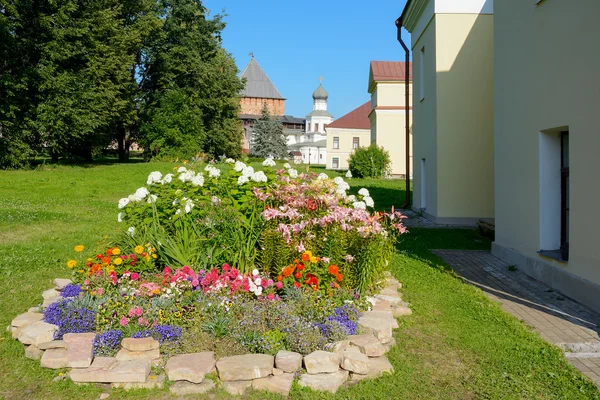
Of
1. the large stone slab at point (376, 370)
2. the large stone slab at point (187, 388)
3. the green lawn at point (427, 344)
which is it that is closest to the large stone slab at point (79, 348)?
the green lawn at point (427, 344)

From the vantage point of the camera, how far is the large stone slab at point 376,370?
411 cm

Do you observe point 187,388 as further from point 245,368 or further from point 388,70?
point 388,70

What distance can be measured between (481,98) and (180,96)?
24.6 meters

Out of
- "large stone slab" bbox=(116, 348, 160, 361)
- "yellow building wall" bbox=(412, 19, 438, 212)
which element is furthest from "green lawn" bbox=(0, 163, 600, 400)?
"yellow building wall" bbox=(412, 19, 438, 212)

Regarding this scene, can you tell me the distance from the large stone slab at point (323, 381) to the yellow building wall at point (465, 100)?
33.7 feet

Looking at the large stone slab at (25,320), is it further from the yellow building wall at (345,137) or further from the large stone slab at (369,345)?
the yellow building wall at (345,137)

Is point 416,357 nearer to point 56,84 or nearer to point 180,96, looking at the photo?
point 56,84

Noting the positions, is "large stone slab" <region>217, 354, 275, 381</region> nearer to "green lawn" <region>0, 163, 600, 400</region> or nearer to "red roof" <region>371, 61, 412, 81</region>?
"green lawn" <region>0, 163, 600, 400</region>

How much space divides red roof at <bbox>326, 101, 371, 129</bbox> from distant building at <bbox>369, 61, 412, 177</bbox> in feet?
65.1

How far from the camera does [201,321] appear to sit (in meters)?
4.59

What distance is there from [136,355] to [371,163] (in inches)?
1142

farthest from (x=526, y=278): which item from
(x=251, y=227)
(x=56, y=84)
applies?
(x=56, y=84)

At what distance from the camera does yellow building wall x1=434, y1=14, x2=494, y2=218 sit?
13141mm

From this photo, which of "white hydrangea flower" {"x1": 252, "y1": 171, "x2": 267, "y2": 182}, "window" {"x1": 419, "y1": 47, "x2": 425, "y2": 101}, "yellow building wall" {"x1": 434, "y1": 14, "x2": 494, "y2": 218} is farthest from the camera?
"window" {"x1": 419, "y1": 47, "x2": 425, "y2": 101}
